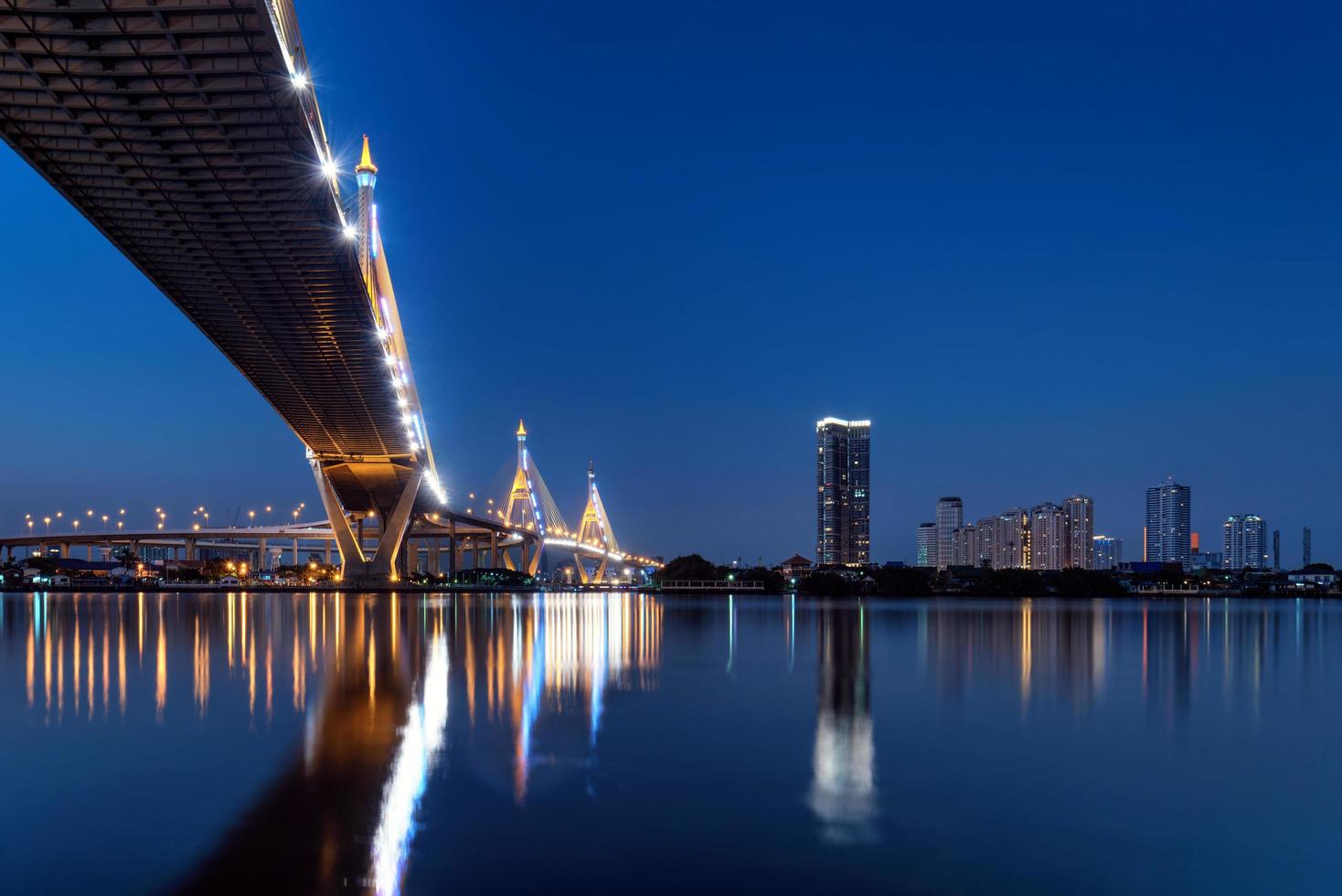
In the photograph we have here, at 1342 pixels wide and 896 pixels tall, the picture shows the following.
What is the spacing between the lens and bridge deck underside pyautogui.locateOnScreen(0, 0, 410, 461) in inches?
986

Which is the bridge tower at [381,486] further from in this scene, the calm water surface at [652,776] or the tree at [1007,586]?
the tree at [1007,586]

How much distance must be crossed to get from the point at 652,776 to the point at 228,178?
32.0 metres

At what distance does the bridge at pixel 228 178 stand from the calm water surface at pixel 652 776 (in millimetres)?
14951

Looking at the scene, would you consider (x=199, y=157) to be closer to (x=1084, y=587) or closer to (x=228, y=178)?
(x=228, y=178)

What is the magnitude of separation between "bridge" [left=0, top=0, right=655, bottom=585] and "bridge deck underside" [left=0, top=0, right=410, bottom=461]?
66mm

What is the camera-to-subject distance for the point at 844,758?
11102 millimetres

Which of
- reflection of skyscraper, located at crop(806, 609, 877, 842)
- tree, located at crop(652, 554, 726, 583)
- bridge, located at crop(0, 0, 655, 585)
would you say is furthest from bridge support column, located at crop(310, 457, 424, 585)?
reflection of skyscraper, located at crop(806, 609, 877, 842)

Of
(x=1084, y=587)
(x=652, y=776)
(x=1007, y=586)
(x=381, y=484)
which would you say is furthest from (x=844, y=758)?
(x=1084, y=587)

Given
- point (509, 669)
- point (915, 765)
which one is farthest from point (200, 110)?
point (915, 765)

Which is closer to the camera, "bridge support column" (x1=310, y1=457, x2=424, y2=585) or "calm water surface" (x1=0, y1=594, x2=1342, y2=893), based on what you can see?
"calm water surface" (x1=0, y1=594, x2=1342, y2=893)

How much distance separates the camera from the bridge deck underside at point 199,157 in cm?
2505

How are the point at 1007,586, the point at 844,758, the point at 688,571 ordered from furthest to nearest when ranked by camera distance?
1. the point at 688,571
2. the point at 1007,586
3. the point at 844,758

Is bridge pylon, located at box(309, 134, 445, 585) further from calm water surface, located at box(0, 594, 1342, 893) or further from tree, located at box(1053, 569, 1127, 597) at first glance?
tree, located at box(1053, 569, 1127, 597)

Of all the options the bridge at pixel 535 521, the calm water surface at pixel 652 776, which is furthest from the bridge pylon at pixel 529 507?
the calm water surface at pixel 652 776
